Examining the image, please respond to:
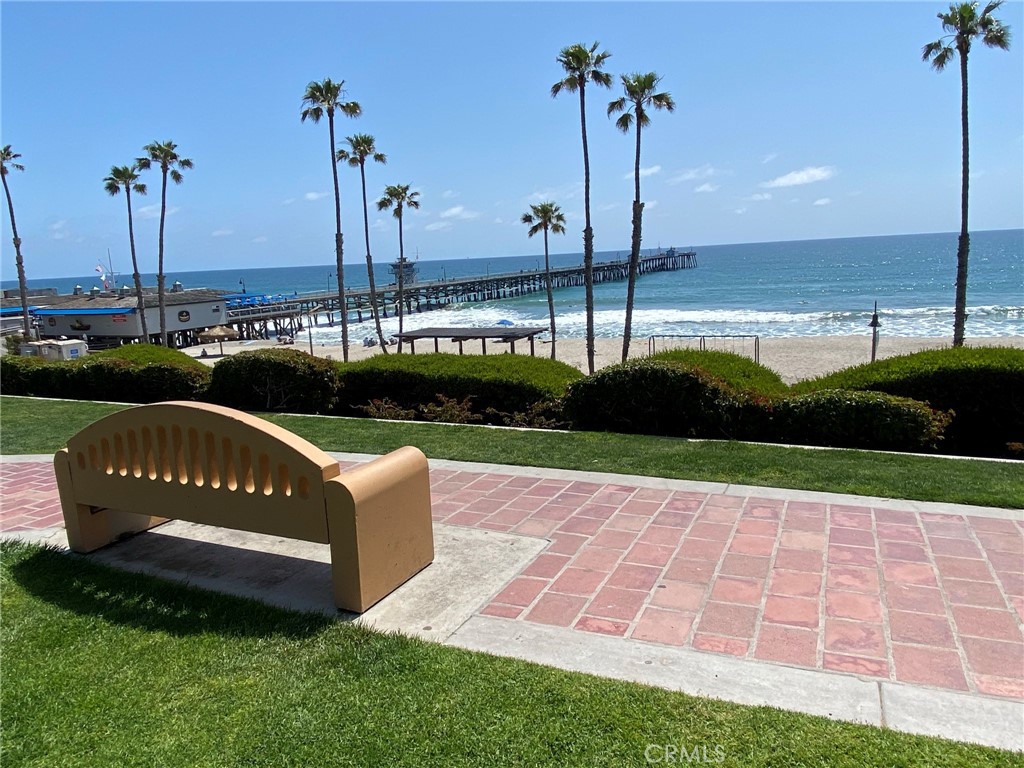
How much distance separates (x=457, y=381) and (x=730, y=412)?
4028mm

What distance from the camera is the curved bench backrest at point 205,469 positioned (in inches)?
164

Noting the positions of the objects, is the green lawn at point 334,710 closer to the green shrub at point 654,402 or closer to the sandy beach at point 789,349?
the green shrub at point 654,402

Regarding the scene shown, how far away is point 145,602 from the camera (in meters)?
4.31

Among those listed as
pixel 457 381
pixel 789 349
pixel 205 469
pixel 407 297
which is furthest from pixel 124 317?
pixel 205 469

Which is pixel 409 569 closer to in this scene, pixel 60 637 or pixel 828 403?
pixel 60 637

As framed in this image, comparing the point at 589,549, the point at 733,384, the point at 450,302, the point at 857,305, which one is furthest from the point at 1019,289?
the point at 589,549

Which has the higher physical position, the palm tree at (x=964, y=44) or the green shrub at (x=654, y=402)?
the palm tree at (x=964, y=44)

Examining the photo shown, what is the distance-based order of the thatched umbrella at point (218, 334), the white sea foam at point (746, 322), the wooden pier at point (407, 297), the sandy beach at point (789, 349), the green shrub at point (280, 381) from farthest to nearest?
1. the wooden pier at point (407, 297)
2. the thatched umbrella at point (218, 334)
3. the white sea foam at point (746, 322)
4. the sandy beach at point (789, 349)
5. the green shrub at point (280, 381)

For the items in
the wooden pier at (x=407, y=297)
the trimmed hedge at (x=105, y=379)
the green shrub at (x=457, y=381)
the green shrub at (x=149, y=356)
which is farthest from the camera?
the wooden pier at (x=407, y=297)

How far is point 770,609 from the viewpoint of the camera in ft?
13.3

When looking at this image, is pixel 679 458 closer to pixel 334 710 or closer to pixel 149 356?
pixel 334 710

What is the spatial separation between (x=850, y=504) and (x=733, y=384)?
10.3 ft

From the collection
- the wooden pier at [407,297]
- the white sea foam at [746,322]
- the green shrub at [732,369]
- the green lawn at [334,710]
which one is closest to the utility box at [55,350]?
the green shrub at [732,369]

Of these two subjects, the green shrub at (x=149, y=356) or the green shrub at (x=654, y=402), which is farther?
the green shrub at (x=149, y=356)
